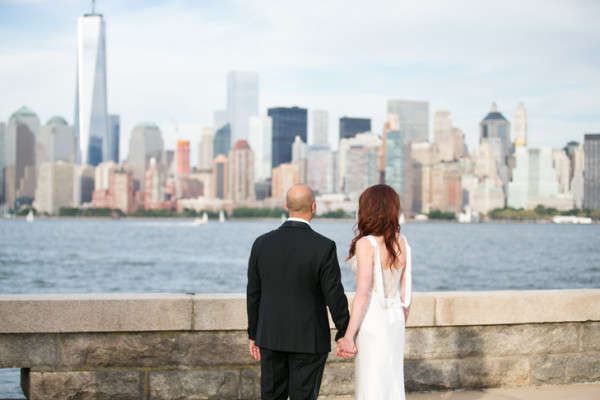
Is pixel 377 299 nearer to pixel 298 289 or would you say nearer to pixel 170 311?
pixel 298 289

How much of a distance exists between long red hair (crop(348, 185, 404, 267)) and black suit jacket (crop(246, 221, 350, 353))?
0.28m

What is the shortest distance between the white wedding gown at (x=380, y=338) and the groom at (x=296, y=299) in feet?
0.54

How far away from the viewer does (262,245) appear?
4.78 meters

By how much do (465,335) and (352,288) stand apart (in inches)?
1332

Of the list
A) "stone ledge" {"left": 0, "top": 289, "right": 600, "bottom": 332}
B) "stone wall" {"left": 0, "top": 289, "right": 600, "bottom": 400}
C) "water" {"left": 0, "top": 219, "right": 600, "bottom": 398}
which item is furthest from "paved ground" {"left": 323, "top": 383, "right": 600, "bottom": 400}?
"water" {"left": 0, "top": 219, "right": 600, "bottom": 398}

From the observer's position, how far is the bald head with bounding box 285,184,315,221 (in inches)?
187

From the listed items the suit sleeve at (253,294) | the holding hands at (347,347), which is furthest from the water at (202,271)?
the holding hands at (347,347)

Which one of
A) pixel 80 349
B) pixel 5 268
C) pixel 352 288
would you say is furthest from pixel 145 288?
pixel 80 349

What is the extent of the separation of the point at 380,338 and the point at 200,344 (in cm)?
198

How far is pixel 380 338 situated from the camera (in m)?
4.83

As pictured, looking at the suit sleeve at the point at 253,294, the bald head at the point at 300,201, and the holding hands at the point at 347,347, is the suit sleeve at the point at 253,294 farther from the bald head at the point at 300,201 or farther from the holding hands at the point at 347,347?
the holding hands at the point at 347,347

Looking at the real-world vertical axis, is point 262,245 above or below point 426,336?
above

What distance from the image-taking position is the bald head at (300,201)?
15.6 ft

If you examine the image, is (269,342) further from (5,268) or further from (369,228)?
(5,268)
